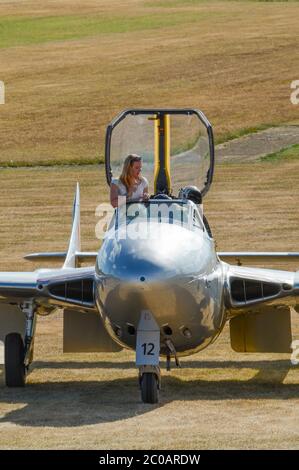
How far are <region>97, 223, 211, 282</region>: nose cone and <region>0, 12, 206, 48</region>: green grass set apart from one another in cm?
4672

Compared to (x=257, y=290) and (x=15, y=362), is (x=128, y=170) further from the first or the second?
(x=15, y=362)

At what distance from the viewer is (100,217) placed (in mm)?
31219

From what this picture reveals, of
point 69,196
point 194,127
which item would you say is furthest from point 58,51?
point 194,127

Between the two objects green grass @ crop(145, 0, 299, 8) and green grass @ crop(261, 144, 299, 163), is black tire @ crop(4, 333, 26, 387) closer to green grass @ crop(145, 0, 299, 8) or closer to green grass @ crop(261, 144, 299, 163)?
green grass @ crop(261, 144, 299, 163)

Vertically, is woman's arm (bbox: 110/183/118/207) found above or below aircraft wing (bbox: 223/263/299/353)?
above

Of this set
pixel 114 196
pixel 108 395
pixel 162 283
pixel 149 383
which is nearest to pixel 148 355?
pixel 149 383

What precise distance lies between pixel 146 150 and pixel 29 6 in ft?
174

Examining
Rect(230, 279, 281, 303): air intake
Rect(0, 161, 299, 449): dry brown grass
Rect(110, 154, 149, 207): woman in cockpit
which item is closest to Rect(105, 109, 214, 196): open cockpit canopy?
Rect(110, 154, 149, 207): woman in cockpit

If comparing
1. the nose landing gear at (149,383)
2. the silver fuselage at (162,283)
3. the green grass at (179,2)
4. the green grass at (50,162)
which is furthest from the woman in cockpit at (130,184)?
the green grass at (179,2)

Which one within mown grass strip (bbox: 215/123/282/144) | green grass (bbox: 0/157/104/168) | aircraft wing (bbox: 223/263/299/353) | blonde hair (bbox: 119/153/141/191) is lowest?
aircraft wing (bbox: 223/263/299/353)

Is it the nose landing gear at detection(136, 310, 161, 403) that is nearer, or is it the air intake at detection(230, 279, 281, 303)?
the nose landing gear at detection(136, 310, 161, 403)

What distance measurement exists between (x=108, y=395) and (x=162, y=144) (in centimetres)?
318

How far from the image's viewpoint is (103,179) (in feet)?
119

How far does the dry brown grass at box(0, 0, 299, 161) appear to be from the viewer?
4469 cm
